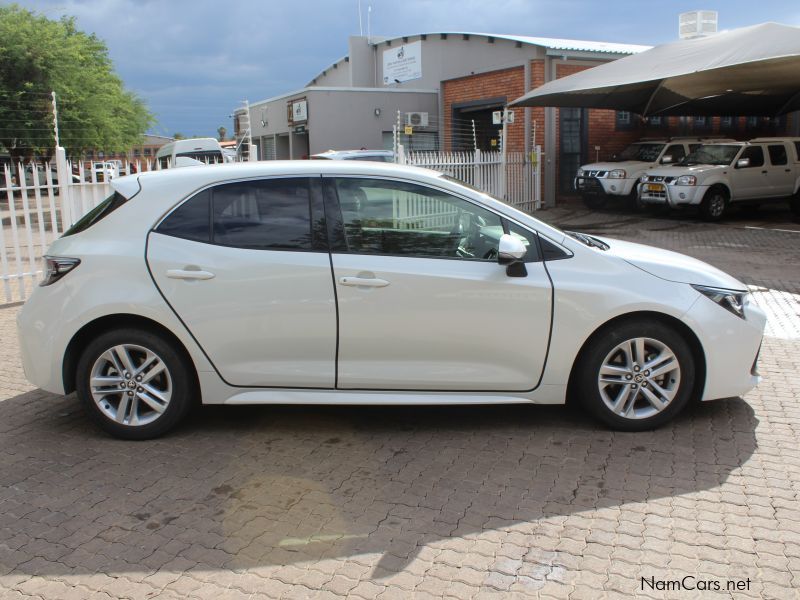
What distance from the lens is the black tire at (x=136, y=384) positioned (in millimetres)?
4473

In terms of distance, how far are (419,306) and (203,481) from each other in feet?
5.08

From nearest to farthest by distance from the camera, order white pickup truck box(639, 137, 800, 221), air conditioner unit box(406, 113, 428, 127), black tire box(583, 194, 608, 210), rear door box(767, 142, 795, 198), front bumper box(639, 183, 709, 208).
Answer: front bumper box(639, 183, 709, 208) < white pickup truck box(639, 137, 800, 221) < rear door box(767, 142, 795, 198) < black tire box(583, 194, 608, 210) < air conditioner unit box(406, 113, 428, 127)

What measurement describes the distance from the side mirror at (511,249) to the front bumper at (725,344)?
3.54 feet

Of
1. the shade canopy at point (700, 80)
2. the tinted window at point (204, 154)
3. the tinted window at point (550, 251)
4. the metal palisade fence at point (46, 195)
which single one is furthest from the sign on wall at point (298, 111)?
the tinted window at point (550, 251)

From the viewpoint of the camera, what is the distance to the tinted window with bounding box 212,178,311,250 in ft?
14.8

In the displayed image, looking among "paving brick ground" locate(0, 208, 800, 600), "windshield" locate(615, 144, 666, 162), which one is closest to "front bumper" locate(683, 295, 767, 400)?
"paving brick ground" locate(0, 208, 800, 600)

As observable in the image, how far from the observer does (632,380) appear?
14.9 feet

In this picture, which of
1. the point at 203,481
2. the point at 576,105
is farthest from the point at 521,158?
the point at 203,481

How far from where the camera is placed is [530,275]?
4430 mm

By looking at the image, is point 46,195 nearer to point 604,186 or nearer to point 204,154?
point 204,154

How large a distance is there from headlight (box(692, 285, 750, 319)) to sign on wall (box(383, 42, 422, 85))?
24.2 metres

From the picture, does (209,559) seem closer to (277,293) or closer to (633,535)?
(277,293)

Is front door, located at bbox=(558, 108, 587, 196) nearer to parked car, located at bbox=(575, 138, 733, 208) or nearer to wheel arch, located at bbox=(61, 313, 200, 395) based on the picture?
parked car, located at bbox=(575, 138, 733, 208)

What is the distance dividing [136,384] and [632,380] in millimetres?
2990
